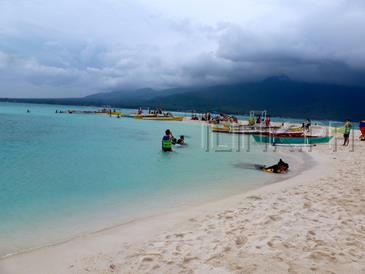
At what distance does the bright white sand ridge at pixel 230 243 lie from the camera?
548 cm

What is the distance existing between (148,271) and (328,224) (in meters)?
4.26

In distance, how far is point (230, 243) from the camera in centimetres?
642

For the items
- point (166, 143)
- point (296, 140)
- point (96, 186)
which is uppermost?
point (166, 143)

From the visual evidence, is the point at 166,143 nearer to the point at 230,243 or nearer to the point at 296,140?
the point at 296,140

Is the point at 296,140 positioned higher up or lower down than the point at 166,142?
lower down

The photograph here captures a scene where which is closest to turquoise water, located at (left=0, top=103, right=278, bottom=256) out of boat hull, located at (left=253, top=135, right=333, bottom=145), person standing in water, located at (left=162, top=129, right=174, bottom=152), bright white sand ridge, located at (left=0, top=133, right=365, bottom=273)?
person standing in water, located at (left=162, top=129, right=174, bottom=152)

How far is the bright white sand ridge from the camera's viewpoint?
216 inches

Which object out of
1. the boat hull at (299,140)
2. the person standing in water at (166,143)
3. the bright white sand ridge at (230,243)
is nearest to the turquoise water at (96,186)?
the person standing in water at (166,143)

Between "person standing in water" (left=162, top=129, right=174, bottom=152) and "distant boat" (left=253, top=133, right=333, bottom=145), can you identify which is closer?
"person standing in water" (left=162, top=129, right=174, bottom=152)

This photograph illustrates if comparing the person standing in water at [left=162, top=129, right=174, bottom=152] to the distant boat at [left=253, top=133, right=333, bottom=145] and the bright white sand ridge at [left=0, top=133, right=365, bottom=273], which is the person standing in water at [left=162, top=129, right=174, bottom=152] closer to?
the distant boat at [left=253, top=133, right=333, bottom=145]

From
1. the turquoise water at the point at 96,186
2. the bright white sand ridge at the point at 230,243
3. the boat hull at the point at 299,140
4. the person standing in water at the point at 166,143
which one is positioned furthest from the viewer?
the boat hull at the point at 299,140

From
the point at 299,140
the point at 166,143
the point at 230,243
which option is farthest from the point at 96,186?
the point at 299,140

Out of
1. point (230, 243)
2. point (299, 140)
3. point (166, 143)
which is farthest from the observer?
point (299, 140)

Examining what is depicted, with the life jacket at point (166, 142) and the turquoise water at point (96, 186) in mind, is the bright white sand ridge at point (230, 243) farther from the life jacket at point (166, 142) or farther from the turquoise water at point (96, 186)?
the life jacket at point (166, 142)
